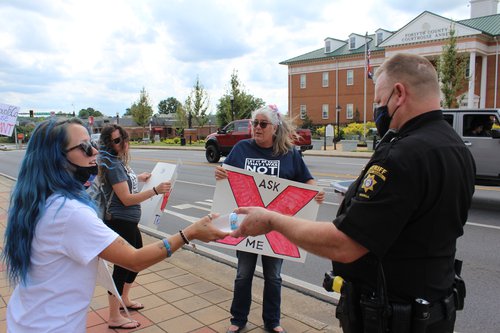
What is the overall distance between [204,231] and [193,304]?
2.11m

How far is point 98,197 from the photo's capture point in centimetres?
350

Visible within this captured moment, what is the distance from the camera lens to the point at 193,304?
404 centimetres

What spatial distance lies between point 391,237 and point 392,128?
549mm

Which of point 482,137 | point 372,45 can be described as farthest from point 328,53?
point 482,137

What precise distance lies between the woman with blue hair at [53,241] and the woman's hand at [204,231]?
32 cm

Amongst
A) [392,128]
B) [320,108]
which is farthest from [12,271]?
[320,108]

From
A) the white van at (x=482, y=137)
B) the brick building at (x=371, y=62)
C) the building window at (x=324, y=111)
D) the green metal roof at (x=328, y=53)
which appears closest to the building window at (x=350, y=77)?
the brick building at (x=371, y=62)

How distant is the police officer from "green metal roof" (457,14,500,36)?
42878 millimetres

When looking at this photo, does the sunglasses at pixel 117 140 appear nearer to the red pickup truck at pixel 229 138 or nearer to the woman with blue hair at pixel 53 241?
the woman with blue hair at pixel 53 241

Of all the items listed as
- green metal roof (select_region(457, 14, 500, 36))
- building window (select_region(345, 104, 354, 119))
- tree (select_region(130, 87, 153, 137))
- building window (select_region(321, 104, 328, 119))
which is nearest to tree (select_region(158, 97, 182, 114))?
tree (select_region(130, 87, 153, 137))

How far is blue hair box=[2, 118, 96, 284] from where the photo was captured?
1.82m

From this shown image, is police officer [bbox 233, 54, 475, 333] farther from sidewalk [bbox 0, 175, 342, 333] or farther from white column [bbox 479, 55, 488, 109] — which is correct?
white column [bbox 479, 55, 488, 109]

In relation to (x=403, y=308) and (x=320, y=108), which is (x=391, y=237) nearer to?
(x=403, y=308)

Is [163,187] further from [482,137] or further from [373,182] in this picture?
[482,137]
